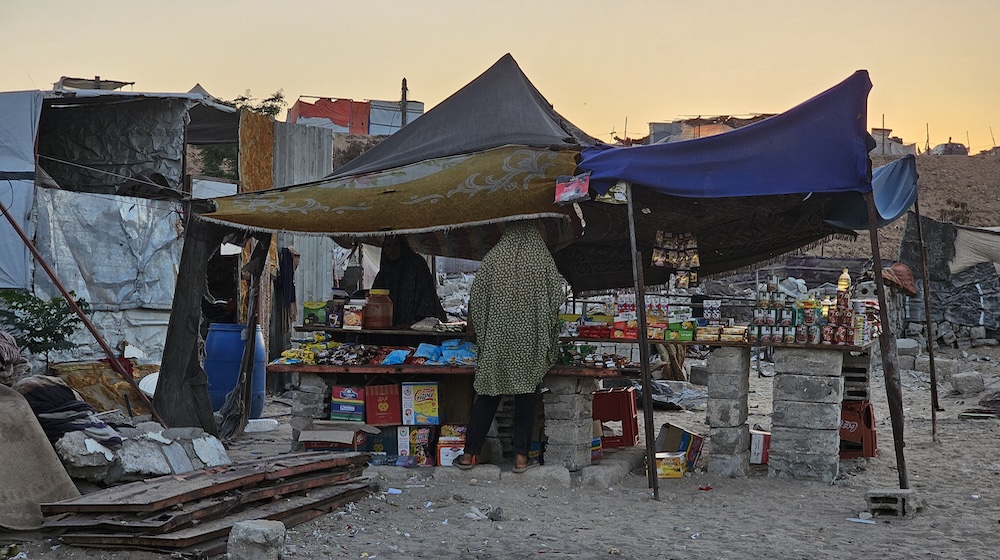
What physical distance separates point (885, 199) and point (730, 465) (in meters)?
2.53

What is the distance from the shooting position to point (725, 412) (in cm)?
711

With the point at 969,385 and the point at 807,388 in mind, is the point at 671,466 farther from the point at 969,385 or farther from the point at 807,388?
the point at 969,385

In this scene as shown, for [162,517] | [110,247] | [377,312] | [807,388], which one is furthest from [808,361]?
[110,247]

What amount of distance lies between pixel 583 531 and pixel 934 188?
35.9 metres

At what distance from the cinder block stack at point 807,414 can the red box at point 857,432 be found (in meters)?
1.27

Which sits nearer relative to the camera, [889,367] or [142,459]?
[142,459]

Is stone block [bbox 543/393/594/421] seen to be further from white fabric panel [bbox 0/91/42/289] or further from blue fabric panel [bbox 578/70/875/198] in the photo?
white fabric panel [bbox 0/91/42/289]

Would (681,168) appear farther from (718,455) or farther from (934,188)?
(934,188)

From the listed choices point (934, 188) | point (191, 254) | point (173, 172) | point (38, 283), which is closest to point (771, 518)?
point (191, 254)

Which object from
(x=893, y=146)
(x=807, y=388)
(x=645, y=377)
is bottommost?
(x=807, y=388)

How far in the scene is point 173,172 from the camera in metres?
12.4

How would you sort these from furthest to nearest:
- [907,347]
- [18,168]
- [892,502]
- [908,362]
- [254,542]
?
[907,347] < [908,362] < [18,168] < [892,502] < [254,542]

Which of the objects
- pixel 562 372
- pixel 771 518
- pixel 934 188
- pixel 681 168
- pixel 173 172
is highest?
pixel 934 188

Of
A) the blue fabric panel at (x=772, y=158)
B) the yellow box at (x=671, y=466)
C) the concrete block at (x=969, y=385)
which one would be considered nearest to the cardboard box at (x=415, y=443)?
the yellow box at (x=671, y=466)
